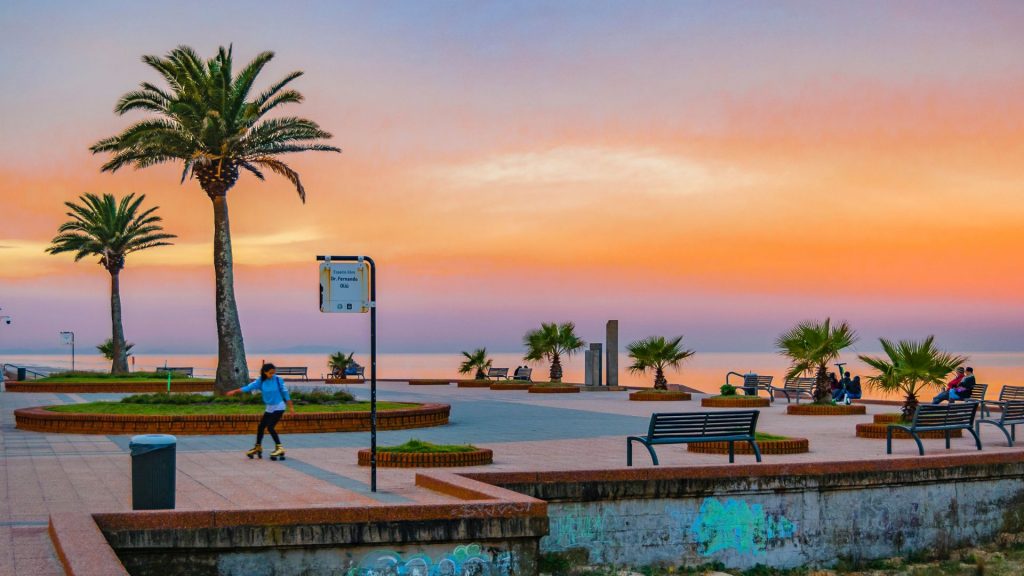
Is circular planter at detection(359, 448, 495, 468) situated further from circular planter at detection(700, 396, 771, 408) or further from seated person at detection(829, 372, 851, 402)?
seated person at detection(829, 372, 851, 402)

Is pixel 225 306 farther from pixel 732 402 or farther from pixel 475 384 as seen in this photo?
pixel 475 384

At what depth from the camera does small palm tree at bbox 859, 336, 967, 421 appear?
19.9m

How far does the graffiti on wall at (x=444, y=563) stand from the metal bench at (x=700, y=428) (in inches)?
152

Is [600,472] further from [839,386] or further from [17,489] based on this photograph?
[839,386]

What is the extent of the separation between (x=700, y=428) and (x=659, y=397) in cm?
2055

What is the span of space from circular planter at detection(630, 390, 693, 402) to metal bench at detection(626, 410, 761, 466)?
1937 cm

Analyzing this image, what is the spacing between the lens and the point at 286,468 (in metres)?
15.0

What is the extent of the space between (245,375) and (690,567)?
61.6 ft

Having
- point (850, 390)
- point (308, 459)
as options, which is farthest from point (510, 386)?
point (308, 459)

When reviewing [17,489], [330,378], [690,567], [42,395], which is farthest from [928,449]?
[330,378]

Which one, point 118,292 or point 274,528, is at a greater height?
point 118,292

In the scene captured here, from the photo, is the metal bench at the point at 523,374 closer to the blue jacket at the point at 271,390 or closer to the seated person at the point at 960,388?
the seated person at the point at 960,388

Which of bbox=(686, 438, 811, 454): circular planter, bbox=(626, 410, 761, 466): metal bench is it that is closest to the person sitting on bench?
bbox=(686, 438, 811, 454): circular planter

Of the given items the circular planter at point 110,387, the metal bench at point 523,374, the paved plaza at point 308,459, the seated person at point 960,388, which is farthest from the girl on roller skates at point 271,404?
the metal bench at point 523,374
